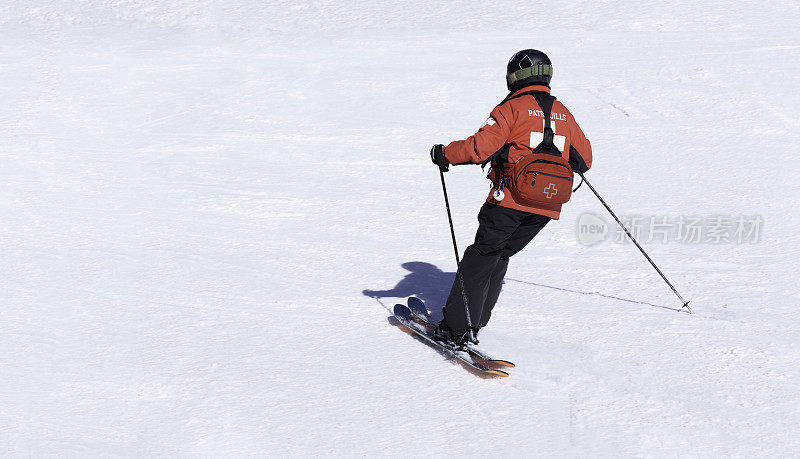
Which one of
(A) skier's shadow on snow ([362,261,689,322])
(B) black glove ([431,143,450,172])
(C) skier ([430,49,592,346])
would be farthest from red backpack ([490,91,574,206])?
(A) skier's shadow on snow ([362,261,689,322])

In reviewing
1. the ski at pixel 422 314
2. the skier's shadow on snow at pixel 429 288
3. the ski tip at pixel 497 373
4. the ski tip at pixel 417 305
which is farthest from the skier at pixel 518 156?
the skier's shadow on snow at pixel 429 288

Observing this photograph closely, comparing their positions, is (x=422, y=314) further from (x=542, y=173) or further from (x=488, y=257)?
(x=542, y=173)

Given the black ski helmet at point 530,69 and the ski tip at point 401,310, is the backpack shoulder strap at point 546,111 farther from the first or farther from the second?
the ski tip at point 401,310

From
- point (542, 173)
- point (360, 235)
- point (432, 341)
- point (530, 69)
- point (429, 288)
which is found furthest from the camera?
point (360, 235)

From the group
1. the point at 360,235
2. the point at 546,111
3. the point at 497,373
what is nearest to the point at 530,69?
the point at 546,111

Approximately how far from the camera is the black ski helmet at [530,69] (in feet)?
12.6

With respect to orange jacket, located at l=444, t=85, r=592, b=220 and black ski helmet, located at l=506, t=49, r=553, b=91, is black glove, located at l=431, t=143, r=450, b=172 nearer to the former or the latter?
orange jacket, located at l=444, t=85, r=592, b=220

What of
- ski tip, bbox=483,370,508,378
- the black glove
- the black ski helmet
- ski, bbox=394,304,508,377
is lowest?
ski tip, bbox=483,370,508,378

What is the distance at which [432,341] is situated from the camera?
14.3ft

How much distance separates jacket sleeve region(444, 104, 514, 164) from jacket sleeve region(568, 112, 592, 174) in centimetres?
42

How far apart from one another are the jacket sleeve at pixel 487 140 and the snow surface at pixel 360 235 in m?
1.24

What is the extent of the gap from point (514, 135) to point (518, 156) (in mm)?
115

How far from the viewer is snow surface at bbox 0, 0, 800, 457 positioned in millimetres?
3623

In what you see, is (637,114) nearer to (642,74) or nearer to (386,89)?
(642,74)
